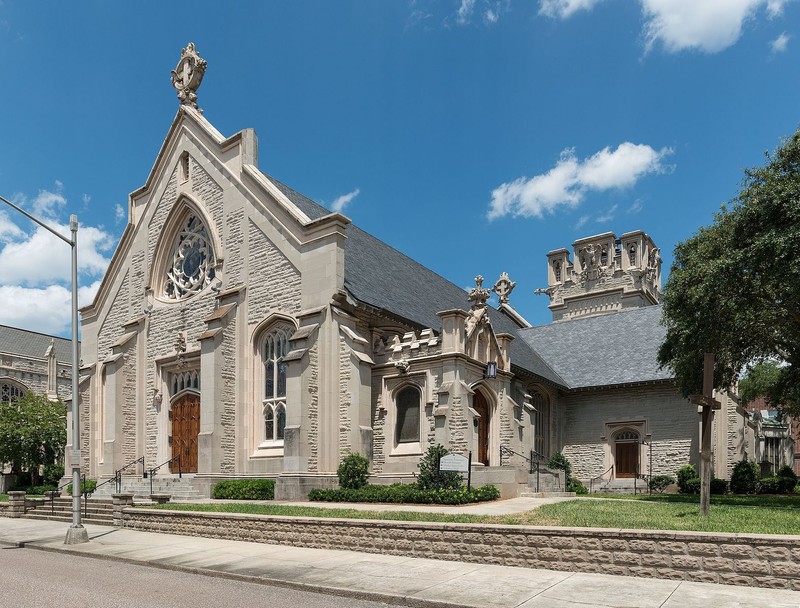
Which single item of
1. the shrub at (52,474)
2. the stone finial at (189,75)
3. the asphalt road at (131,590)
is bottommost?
the shrub at (52,474)

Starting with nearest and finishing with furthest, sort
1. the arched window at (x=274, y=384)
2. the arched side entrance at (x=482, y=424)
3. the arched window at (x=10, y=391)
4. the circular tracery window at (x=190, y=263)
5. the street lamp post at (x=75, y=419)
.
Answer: the street lamp post at (x=75, y=419)
the arched side entrance at (x=482, y=424)
the arched window at (x=274, y=384)
the circular tracery window at (x=190, y=263)
the arched window at (x=10, y=391)

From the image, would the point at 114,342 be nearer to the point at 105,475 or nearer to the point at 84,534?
the point at 105,475

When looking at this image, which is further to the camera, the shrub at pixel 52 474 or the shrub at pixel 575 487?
the shrub at pixel 52 474

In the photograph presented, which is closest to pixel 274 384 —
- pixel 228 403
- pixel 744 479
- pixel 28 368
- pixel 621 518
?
pixel 228 403

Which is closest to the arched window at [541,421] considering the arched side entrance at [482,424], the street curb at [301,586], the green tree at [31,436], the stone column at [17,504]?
the arched side entrance at [482,424]

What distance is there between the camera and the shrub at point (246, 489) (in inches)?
907

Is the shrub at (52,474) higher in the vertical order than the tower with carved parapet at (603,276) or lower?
lower

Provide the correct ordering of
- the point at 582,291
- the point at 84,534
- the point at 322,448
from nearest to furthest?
the point at 84,534 < the point at 322,448 < the point at 582,291

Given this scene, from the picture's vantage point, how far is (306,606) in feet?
30.5

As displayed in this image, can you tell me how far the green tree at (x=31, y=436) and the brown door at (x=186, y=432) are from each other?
13605 millimetres

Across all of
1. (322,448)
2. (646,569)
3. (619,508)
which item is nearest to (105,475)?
(322,448)

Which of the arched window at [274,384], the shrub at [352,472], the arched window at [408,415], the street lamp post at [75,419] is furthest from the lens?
the arched window at [274,384]

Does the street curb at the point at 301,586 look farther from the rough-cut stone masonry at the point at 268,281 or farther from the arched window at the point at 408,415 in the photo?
the rough-cut stone masonry at the point at 268,281

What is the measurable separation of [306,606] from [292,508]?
30.8 ft
